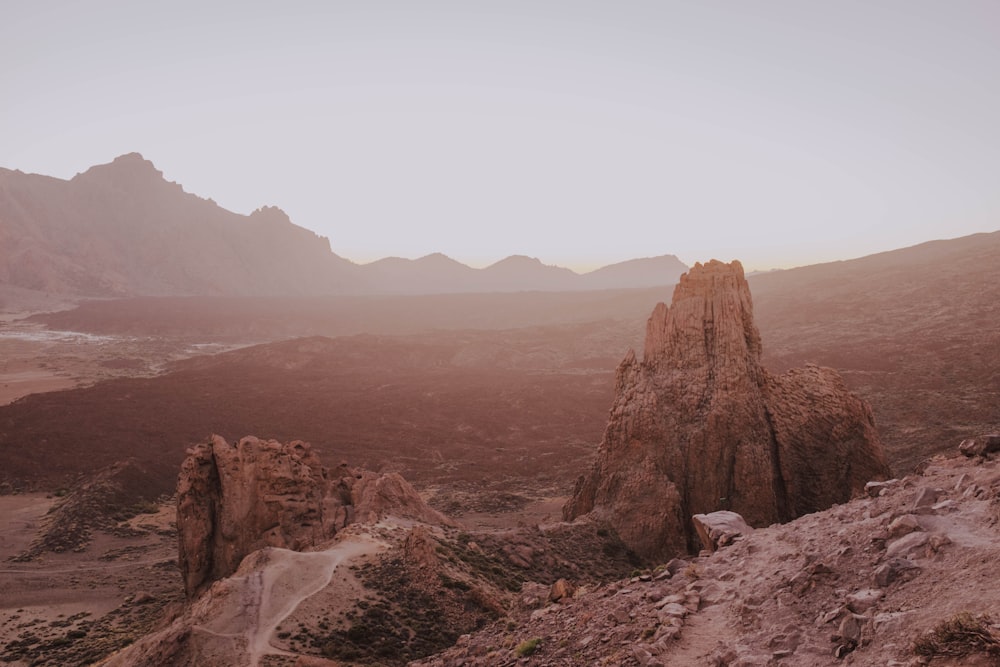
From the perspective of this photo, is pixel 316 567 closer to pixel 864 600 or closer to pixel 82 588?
pixel 864 600

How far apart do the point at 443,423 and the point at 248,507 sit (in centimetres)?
3251

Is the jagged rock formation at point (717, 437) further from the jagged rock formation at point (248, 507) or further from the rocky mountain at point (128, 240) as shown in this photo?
the rocky mountain at point (128, 240)

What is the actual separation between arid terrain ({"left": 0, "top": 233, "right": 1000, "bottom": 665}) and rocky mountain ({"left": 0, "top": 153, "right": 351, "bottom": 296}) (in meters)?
19.4

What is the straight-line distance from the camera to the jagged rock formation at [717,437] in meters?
17.7

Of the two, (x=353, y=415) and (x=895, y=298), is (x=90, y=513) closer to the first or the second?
(x=353, y=415)

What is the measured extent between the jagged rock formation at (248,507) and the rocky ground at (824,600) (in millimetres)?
8573

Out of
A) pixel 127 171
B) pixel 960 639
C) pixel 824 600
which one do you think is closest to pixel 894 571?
pixel 824 600

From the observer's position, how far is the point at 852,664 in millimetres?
5195

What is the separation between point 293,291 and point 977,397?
187716 mm

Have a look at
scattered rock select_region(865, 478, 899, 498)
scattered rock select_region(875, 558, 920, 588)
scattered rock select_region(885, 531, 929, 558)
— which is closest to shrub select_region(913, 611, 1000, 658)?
scattered rock select_region(875, 558, 920, 588)

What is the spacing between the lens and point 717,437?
18.6m

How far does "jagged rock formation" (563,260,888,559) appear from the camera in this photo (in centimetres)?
1773

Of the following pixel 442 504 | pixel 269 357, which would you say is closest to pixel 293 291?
pixel 269 357

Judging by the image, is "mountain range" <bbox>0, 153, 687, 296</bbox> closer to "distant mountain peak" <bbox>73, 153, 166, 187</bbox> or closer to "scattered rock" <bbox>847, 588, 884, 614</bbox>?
"distant mountain peak" <bbox>73, 153, 166, 187</bbox>
